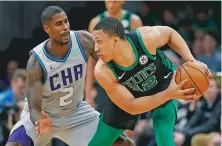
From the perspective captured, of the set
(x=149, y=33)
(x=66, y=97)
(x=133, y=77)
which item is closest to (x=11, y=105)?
(x=66, y=97)

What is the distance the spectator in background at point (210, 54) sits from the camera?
1120cm

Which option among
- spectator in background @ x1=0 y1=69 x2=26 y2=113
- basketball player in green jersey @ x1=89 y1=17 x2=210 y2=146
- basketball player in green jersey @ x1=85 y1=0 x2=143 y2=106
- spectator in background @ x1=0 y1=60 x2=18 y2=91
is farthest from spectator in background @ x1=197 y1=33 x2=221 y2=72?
basketball player in green jersey @ x1=89 y1=17 x2=210 y2=146

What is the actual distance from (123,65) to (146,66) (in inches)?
8.4

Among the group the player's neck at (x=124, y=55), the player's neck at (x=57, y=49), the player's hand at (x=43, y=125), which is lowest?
the player's hand at (x=43, y=125)

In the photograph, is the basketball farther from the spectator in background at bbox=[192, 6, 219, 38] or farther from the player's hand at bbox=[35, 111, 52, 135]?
the spectator in background at bbox=[192, 6, 219, 38]

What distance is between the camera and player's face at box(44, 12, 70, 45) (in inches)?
286

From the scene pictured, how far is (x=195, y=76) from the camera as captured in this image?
21.3 feet

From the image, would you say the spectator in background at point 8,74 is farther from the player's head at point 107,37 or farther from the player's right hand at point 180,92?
the player's right hand at point 180,92

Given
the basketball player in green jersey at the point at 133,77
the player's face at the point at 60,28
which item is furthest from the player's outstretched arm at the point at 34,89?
the basketball player in green jersey at the point at 133,77

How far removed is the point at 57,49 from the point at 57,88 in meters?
0.40

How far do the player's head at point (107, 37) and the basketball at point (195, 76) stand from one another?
25.5 inches

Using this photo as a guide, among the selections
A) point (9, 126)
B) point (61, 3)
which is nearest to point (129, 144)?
point (9, 126)

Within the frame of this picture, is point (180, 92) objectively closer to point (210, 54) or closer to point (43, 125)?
point (43, 125)

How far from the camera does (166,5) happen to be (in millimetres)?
12516
